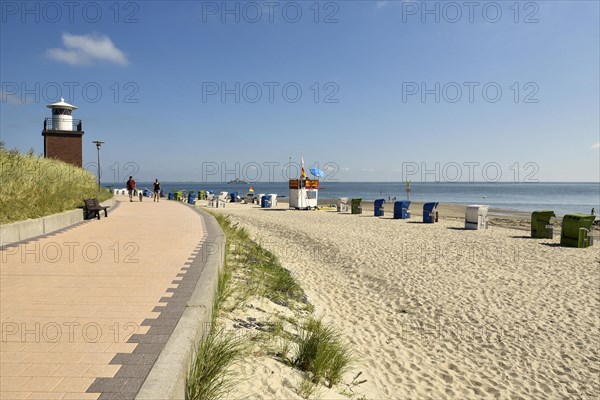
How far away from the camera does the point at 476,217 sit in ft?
64.7

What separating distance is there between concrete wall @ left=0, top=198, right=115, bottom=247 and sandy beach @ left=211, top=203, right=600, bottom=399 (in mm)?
6848

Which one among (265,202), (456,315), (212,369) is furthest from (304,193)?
(212,369)

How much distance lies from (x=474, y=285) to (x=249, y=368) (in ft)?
24.2

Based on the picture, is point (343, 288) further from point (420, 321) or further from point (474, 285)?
point (474, 285)

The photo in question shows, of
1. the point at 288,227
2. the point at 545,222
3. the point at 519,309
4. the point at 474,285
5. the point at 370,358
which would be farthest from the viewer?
the point at 288,227

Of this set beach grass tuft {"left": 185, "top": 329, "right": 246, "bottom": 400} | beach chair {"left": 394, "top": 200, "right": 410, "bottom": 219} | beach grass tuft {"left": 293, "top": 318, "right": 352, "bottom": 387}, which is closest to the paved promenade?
beach grass tuft {"left": 185, "top": 329, "right": 246, "bottom": 400}

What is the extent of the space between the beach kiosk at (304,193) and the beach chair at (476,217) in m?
13.9

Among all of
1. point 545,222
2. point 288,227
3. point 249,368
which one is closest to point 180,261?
point 249,368

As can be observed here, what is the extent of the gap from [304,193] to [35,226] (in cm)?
2272

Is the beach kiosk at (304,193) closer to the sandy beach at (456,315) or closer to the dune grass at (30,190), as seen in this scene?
the sandy beach at (456,315)

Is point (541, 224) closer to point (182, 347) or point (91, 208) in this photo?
point (182, 347)

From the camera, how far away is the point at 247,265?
904 cm

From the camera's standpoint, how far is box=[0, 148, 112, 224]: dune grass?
9.71 meters

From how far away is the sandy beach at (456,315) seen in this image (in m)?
5.27
